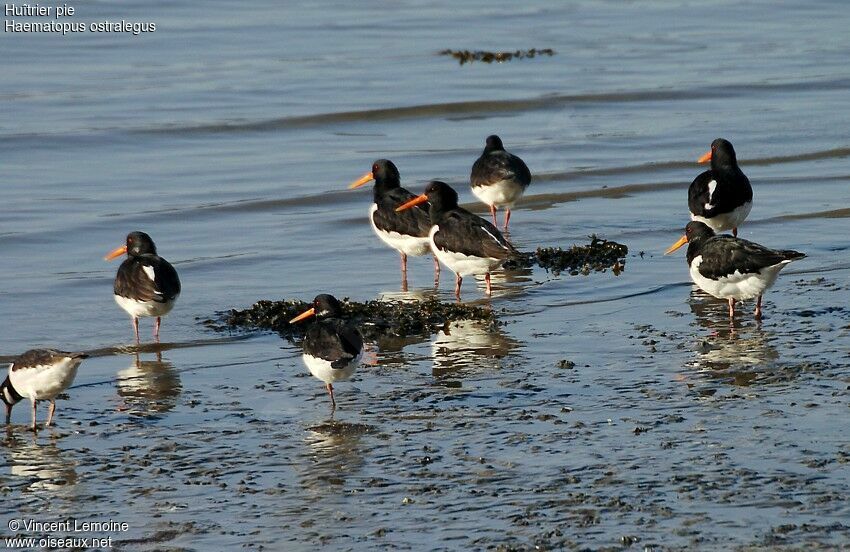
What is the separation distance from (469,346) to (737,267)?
2.03 meters

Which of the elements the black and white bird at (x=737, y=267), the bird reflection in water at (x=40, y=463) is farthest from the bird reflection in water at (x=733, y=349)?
the bird reflection in water at (x=40, y=463)

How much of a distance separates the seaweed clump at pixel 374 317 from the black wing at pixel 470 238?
531 millimetres

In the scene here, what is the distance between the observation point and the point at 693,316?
1048 centimetres

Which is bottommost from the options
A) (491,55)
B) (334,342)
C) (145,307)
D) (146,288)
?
(334,342)

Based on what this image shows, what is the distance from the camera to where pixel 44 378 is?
805cm

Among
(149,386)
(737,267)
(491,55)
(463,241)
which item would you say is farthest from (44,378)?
(491,55)

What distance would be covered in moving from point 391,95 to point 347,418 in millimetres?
16130

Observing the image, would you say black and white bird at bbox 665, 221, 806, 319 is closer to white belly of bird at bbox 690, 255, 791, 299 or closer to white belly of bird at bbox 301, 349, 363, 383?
white belly of bird at bbox 690, 255, 791, 299

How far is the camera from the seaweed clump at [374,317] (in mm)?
10336

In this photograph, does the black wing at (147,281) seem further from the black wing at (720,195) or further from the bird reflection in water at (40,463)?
the black wing at (720,195)

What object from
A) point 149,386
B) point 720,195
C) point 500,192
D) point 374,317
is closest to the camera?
point 149,386

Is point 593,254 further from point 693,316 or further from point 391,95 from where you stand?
point 391,95

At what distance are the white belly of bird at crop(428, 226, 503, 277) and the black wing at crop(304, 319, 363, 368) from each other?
2.93m

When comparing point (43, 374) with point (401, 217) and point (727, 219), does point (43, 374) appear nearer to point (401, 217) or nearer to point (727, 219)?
point (401, 217)
